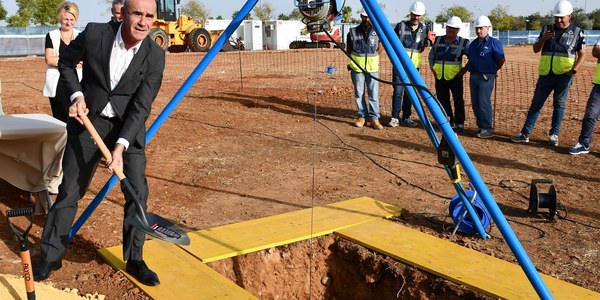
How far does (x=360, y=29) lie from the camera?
953 centimetres

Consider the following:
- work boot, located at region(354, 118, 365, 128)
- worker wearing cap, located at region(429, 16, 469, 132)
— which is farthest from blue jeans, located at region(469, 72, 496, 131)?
work boot, located at region(354, 118, 365, 128)

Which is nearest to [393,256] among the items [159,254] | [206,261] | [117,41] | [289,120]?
[206,261]

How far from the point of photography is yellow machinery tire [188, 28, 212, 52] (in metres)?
29.3

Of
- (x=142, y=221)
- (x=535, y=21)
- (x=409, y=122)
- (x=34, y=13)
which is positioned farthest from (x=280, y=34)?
(x=535, y=21)

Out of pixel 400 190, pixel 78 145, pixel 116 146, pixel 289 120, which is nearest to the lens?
pixel 116 146

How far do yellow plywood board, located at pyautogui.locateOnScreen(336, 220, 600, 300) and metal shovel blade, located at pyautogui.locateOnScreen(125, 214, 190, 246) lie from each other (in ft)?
6.33

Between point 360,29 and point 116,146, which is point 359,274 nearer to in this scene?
point 116,146

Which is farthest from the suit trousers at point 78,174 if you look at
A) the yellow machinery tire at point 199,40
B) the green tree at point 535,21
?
the green tree at point 535,21

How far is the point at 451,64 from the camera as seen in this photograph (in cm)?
944

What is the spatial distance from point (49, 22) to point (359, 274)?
56613 mm

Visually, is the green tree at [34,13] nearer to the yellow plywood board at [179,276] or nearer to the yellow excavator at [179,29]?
the yellow excavator at [179,29]

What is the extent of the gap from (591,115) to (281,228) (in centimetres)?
485

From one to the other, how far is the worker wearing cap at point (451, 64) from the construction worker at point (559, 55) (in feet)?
4.07

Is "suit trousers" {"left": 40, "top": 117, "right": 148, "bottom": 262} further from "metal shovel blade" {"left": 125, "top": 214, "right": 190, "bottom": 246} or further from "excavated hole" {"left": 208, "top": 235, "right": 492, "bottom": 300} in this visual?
"excavated hole" {"left": 208, "top": 235, "right": 492, "bottom": 300}
